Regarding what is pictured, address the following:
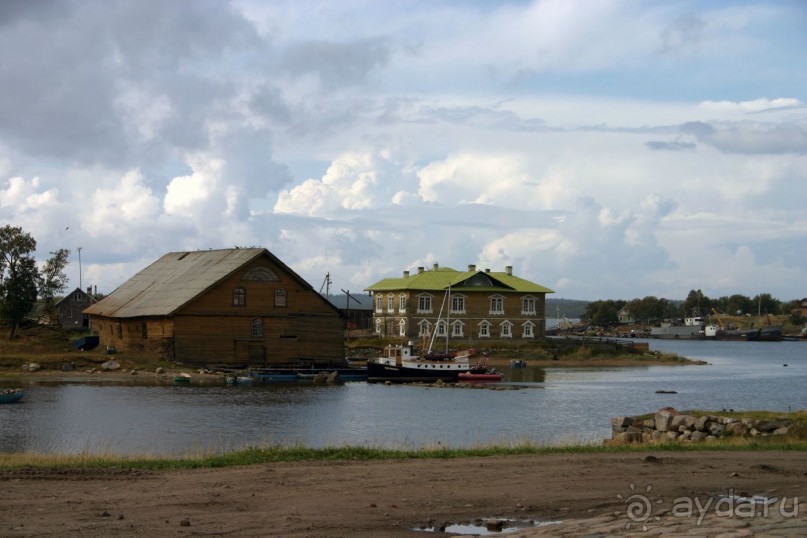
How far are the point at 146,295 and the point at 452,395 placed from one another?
23723 millimetres

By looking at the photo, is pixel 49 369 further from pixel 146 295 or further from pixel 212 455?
pixel 212 455

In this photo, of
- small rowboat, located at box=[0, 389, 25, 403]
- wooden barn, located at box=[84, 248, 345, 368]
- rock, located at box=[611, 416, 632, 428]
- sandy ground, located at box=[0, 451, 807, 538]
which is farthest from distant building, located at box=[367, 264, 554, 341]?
sandy ground, located at box=[0, 451, 807, 538]

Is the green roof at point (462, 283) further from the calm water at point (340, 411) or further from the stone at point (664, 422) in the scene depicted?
the stone at point (664, 422)

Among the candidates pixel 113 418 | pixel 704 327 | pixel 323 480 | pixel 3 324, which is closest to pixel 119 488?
pixel 323 480

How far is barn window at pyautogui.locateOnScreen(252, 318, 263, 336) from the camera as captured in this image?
63906 mm

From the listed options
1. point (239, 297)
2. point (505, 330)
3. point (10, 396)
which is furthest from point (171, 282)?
point (505, 330)

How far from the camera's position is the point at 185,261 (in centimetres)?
7194

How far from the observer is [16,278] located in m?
69.9

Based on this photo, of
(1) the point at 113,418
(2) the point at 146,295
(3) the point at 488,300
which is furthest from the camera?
(3) the point at 488,300

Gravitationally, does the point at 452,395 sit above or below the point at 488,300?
below

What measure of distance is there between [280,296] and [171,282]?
8462 mm

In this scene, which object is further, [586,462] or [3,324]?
[3,324]

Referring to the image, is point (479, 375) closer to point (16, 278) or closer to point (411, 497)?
point (16, 278)

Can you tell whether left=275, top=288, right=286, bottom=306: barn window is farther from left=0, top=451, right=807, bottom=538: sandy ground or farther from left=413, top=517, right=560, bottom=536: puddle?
left=413, top=517, right=560, bottom=536: puddle
